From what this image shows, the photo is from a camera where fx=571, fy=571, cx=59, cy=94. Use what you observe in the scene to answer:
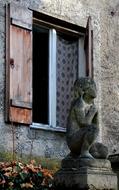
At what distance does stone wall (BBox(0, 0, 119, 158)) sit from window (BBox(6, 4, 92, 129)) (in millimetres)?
124

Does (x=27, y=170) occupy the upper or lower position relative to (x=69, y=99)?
lower

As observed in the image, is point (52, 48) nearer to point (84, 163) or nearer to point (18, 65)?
point (18, 65)

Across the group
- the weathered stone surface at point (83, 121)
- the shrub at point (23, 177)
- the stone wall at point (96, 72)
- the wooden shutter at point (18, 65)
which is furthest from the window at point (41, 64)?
the weathered stone surface at point (83, 121)

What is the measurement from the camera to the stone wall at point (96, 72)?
8.70 m

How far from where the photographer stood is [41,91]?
31.3 ft

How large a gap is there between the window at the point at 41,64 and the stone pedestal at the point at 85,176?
2.19 m

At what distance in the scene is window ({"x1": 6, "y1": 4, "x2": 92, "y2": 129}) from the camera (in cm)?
868

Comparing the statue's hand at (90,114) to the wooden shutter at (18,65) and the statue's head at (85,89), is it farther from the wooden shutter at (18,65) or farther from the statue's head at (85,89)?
the wooden shutter at (18,65)

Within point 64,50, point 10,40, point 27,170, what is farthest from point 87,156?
point 64,50

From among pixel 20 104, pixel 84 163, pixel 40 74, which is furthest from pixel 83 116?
pixel 40 74

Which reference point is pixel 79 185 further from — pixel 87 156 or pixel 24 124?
pixel 24 124

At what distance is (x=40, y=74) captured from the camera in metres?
9.62

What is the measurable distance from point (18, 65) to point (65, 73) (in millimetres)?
1365

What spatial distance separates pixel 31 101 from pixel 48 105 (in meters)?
0.69
